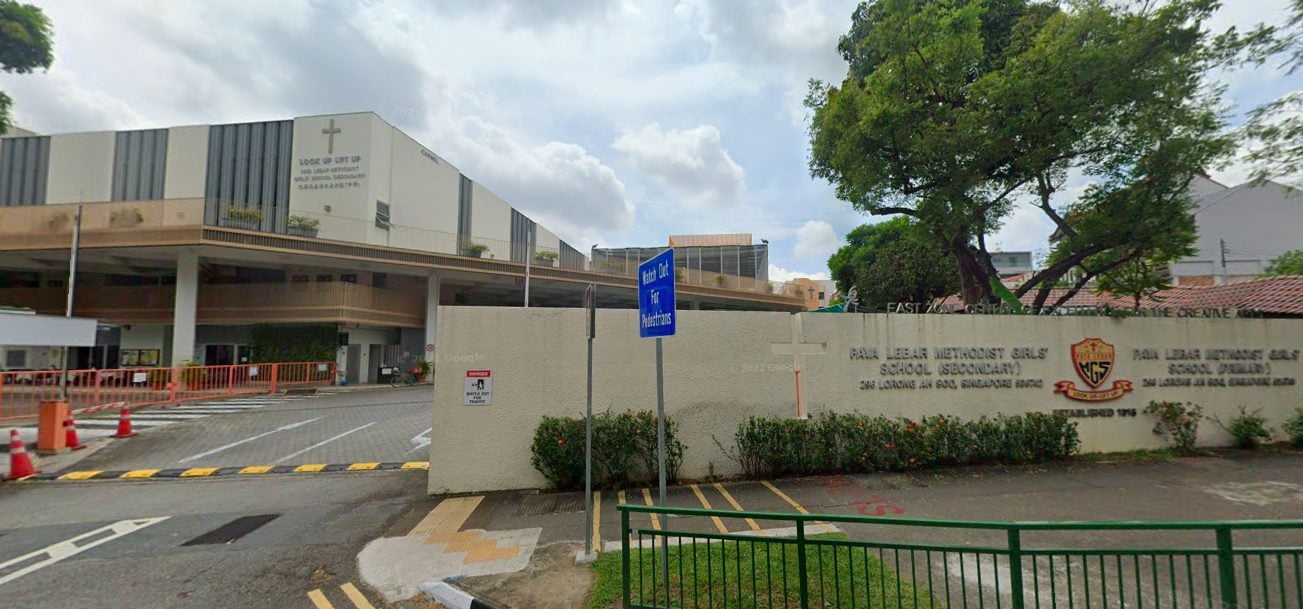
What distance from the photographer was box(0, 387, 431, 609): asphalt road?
4871 mm

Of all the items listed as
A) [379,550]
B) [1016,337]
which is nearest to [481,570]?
[379,550]

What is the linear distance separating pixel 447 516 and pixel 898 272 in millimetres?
27750

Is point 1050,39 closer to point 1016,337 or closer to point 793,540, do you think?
point 1016,337

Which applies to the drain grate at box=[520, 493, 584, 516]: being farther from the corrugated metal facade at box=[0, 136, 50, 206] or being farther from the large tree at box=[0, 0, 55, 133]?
the corrugated metal facade at box=[0, 136, 50, 206]

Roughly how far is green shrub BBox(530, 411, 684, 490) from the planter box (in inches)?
833

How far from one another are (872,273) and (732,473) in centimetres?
2587

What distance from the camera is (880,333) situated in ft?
28.9

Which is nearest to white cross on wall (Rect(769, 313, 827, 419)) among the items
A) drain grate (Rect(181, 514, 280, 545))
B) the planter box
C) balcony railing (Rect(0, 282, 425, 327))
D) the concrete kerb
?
the concrete kerb

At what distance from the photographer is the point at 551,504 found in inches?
274

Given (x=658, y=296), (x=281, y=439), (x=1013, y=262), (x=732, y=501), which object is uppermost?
(x=1013, y=262)

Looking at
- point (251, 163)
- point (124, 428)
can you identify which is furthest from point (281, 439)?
point (251, 163)

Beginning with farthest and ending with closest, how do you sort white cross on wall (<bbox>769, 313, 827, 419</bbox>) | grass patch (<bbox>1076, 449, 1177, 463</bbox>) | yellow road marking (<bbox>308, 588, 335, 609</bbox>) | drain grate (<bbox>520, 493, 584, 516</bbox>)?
1. grass patch (<bbox>1076, 449, 1177, 463</bbox>)
2. white cross on wall (<bbox>769, 313, 827, 419</bbox>)
3. drain grate (<bbox>520, 493, 584, 516</bbox>)
4. yellow road marking (<bbox>308, 588, 335, 609</bbox>)

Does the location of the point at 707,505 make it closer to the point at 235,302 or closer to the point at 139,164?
the point at 235,302

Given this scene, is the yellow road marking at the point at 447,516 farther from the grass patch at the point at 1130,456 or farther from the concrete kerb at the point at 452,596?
the grass patch at the point at 1130,456
